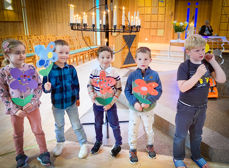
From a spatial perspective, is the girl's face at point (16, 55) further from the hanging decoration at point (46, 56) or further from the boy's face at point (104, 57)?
the boy's face at point (104, 57)

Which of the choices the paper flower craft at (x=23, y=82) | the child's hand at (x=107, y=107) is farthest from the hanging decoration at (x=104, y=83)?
the paper flower craft at (x=23, y=82)

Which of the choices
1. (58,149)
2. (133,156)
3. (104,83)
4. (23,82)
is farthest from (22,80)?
(133,156)

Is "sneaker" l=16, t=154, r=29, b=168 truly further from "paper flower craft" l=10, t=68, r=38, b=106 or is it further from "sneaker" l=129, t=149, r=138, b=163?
"sneaker" l=129, t=149, r=138, b=163

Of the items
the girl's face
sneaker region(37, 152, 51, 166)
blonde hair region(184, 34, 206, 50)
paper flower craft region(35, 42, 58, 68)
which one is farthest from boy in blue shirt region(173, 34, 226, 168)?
the girl's face

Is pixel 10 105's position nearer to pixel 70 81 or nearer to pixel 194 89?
pixel 70 81

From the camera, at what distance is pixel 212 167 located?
1.73 meters

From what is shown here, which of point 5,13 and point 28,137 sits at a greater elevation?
point 5,13

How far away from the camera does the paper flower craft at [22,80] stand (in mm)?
1535

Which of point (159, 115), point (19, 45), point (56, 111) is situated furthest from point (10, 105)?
point (159, 115)

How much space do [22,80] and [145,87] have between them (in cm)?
100

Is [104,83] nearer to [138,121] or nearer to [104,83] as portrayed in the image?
[104,83]

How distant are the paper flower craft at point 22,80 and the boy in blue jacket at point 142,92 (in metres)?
0.81

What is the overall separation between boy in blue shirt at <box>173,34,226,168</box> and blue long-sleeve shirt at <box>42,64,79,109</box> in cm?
93

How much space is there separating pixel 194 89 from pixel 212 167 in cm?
77
